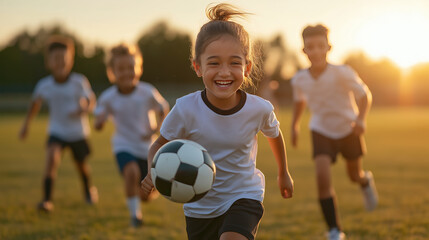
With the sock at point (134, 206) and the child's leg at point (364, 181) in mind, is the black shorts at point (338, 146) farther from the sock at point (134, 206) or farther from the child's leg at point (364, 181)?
the sock at point (134, 206)

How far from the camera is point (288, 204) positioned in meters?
7.44

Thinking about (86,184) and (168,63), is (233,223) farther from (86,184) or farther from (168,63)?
(168,63)

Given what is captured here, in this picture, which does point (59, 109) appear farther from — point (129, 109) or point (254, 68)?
point (254, 68)

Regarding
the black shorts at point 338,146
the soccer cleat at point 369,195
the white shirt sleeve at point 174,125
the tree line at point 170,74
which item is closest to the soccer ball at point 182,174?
the white shirt sleeve at point 174,125

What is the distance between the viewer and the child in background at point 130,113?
20.5ft

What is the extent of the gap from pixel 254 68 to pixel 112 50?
3.19m

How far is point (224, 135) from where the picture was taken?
128 inches

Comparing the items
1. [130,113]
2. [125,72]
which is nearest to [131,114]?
[130,113]

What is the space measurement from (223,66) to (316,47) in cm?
197

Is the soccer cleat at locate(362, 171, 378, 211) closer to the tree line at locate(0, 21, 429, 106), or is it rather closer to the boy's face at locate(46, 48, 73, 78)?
the boy's face at locate(46, 48, 73, 78)

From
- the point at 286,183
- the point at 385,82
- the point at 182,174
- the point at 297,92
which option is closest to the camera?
the point at 182,174

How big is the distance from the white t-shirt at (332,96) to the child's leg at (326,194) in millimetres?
431

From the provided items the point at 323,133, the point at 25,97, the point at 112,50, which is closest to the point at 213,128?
the point at 323,133

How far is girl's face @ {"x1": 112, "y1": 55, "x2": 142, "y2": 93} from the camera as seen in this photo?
20.4ft
